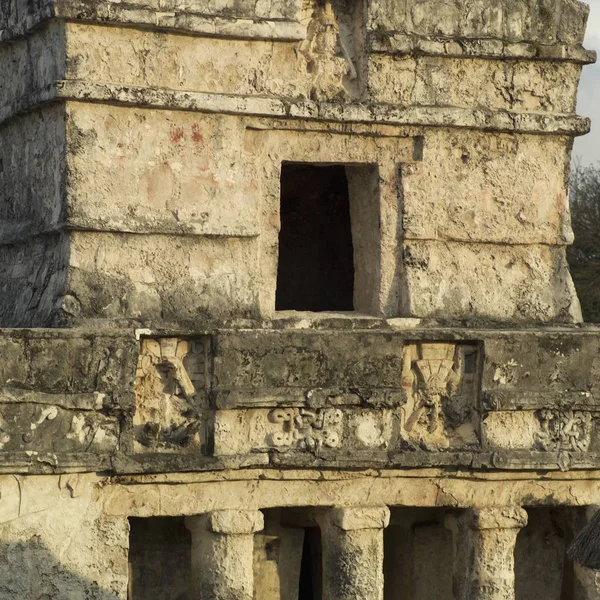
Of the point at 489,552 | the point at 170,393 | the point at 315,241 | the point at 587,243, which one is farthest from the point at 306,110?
the point at 587,243

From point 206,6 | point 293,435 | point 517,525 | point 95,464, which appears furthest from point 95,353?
point 517,525

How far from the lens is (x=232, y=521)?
10.2 meters

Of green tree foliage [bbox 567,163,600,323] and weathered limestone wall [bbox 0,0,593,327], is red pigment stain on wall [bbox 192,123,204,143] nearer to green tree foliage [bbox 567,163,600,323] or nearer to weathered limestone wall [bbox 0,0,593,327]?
weathered limestone wall [bbox 0,0,593,327]

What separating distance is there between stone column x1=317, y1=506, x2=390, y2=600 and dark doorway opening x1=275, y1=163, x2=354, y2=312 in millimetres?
3601

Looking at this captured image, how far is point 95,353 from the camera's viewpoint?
9.76 meters

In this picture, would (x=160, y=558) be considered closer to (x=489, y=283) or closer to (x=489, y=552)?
(x=489, y=552)

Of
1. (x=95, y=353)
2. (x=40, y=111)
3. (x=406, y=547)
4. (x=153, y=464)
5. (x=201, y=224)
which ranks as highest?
(x=40, y=111)

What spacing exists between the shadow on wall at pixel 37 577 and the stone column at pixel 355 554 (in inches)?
58.9

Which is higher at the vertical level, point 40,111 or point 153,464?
point 40,111

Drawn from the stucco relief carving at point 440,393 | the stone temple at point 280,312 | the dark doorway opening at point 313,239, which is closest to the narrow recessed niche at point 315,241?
the dark doorway opening at point 313,239

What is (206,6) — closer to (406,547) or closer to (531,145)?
(531,145)

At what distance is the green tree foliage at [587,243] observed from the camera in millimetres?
22844

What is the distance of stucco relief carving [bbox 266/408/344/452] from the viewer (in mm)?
10227

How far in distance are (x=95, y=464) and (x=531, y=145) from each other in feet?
12.3
